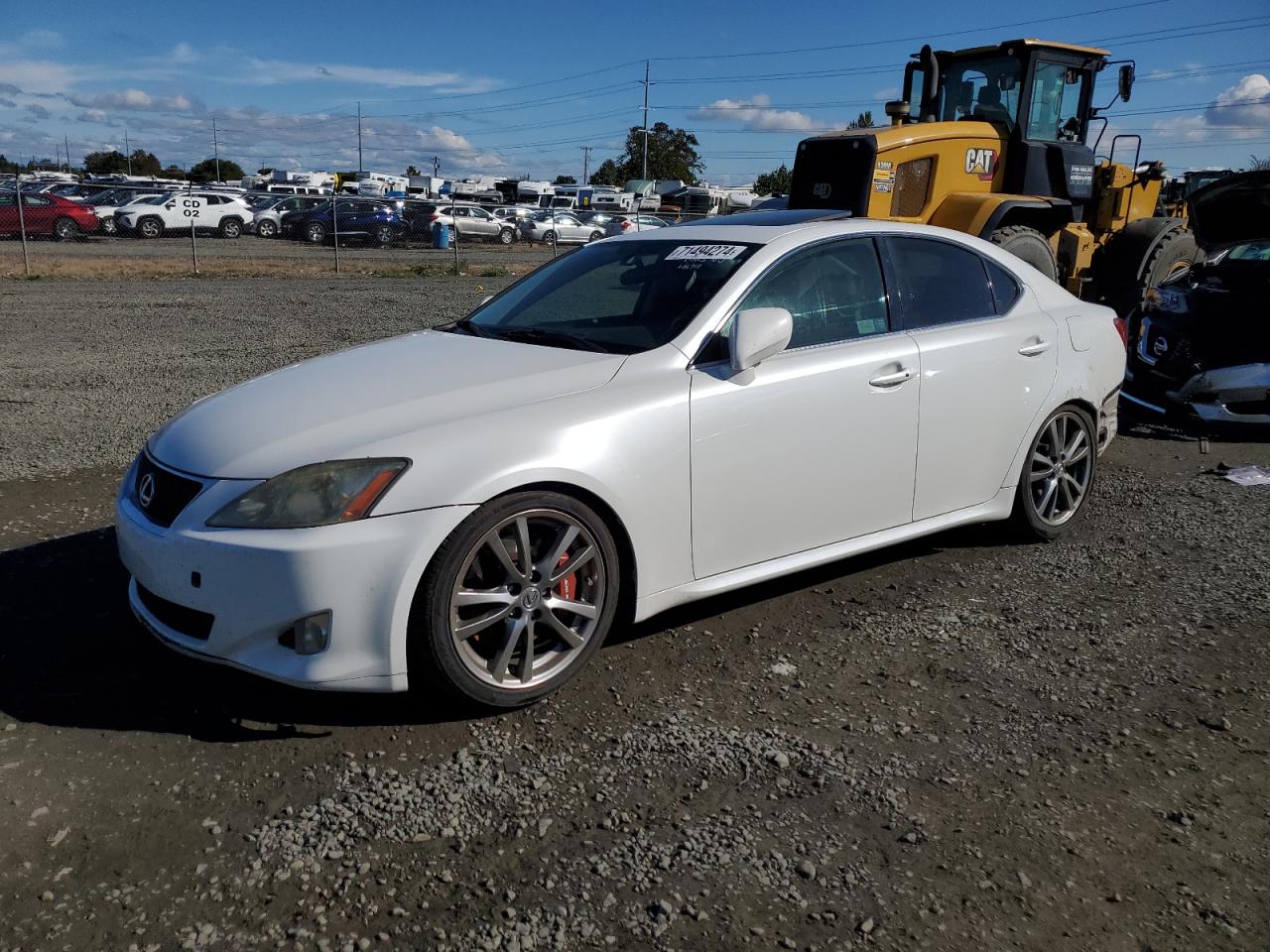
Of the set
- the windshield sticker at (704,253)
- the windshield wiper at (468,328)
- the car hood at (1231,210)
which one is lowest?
the windshield wiper at (468,328)

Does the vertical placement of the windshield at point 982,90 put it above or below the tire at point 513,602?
above

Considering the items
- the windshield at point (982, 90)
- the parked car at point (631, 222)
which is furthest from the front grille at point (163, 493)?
the parked car at point (631, 222)

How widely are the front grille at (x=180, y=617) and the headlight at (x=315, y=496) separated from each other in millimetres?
303

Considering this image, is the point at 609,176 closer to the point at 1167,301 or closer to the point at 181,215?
the point at 181,215

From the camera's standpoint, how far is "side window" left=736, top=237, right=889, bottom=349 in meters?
4.14

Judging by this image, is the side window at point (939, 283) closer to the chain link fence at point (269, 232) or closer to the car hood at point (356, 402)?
the car hood at point (356, 402)

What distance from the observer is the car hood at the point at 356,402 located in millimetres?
3309

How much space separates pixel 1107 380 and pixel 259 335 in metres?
9.38

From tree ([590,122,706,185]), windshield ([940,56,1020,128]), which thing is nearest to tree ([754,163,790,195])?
tree ([590,122,706,185])

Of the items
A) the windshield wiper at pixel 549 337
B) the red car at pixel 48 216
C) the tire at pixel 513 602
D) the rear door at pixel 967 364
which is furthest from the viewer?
the red car at pixel 48 216

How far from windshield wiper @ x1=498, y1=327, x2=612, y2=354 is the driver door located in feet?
1.51

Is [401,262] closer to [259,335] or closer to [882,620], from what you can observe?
[259,335]

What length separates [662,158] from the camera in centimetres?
8762

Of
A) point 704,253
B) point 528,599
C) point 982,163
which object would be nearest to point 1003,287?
point 704,253
